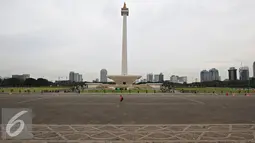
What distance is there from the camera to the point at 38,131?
28.8 ft

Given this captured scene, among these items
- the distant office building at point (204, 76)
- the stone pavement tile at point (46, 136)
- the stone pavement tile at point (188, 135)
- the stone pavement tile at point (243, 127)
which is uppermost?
the distant office building at point (204, 76)

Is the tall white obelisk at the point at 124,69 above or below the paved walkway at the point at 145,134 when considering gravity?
above

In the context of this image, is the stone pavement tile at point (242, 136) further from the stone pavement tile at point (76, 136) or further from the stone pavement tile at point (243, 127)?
the stone pavement tile at point (76, 136)

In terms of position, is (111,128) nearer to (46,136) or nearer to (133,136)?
(133,136)

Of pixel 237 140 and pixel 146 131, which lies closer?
pixel 237 140

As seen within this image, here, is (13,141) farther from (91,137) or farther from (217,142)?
(217,142)

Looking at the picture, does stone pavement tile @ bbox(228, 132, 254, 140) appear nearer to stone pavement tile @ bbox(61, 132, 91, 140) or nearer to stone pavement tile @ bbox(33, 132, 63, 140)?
stone pavement tile @ bbox(61, 132, 91, 140)

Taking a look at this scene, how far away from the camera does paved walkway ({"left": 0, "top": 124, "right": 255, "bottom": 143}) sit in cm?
745

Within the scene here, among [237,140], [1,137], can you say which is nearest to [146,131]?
[237,140]

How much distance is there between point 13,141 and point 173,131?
5.56m

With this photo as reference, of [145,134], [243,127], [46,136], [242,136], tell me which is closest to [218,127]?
[243,127]

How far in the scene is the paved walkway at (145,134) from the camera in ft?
24.4

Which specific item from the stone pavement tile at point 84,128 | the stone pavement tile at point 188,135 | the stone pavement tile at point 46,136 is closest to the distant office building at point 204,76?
the stone pavement tile at point 188,135

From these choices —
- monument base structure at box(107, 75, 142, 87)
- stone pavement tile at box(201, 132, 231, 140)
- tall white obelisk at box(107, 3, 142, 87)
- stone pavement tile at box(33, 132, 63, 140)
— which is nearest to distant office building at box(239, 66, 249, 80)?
monument base structure at box(107, 75, 142, 87)
